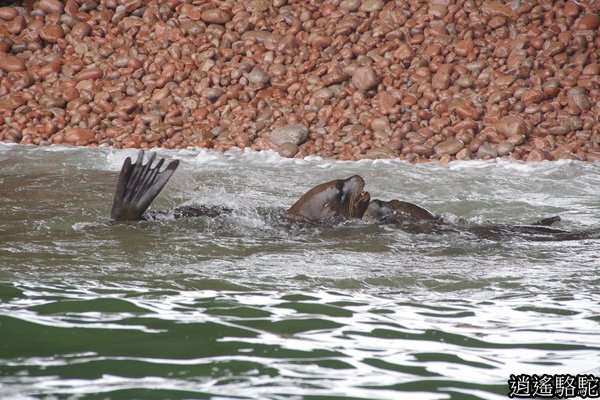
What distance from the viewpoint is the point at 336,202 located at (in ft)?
16.8

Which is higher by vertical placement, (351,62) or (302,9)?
(302,9)

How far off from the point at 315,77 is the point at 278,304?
6.65 meters

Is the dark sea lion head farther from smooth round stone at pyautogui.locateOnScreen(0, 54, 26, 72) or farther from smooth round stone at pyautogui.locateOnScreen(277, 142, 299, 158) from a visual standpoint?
smooth round stone at pyautogui.locateOnScreen(0, 54, 26, 72)

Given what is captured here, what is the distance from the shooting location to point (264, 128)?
924 centimetres

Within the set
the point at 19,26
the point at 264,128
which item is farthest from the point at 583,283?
the point at 19,26

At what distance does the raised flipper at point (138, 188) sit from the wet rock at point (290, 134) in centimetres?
403

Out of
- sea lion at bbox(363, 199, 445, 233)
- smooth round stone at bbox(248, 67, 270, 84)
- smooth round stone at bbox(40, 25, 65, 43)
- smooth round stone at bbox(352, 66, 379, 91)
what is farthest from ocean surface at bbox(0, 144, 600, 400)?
smooth round stone at bbox(40, 25, 65, 43)

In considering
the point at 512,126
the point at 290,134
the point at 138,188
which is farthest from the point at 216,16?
the point at 138,188

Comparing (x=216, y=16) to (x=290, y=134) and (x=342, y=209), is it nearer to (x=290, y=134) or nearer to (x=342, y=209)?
(x=290, y=134)

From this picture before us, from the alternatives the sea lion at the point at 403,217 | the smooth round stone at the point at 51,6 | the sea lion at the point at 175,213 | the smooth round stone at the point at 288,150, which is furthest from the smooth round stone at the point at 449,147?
the smooth round stone at the point at 51,6

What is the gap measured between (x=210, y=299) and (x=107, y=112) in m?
6.71

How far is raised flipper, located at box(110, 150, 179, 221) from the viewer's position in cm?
497

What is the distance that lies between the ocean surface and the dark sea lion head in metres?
0.13

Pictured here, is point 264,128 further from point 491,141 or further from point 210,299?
point 210,299
